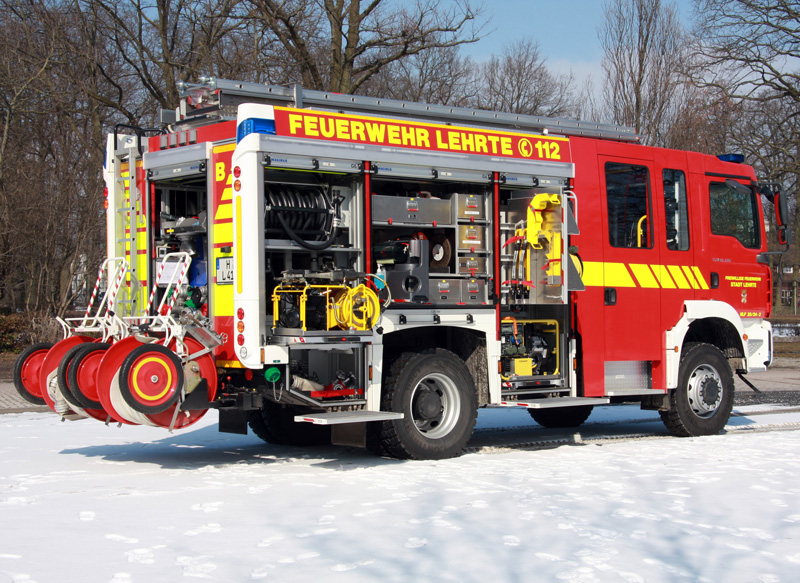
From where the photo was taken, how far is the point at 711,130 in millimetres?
28875

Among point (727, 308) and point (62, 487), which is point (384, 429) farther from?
point (727, 308)

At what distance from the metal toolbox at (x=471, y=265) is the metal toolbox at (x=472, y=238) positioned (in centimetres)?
10

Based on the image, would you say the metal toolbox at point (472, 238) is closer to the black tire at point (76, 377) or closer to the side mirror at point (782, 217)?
the black tire at point (76, 377)

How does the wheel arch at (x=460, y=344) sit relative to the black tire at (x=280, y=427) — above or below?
above

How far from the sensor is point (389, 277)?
9148 mm

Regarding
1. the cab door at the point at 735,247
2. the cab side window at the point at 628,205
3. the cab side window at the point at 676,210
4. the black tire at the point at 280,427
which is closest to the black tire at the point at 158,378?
the black tire at the point at 280,427

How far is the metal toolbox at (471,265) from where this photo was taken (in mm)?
9656

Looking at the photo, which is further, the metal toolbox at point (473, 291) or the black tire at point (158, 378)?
the metal toolbox at point (473, 291)

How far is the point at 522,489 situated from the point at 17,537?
3.75 meters

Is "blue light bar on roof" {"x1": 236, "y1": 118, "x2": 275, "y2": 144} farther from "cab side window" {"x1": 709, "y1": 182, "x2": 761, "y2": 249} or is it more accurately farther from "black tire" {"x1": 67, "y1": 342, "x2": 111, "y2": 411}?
"cab side window" {"x1": 709, "y1": 182, "x2": 761, "y2": 249}

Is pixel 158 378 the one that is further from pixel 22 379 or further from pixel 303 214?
pixel 22 379

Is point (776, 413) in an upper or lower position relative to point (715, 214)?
lower

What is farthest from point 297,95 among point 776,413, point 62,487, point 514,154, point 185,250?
point 776,413

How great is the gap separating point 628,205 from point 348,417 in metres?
4.52
